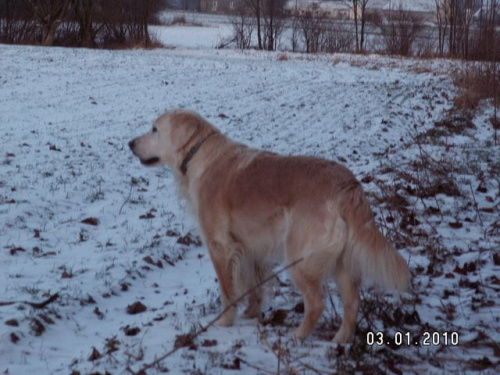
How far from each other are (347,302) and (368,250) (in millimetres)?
522

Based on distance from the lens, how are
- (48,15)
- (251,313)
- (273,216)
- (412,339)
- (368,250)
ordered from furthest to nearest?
1. (48,15)
2. (251,313)
3. (273,216)
4. (412,339)
5. (368,250)

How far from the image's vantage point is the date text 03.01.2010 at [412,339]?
181 inches

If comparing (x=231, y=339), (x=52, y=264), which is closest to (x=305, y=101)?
(x=52, y=264)

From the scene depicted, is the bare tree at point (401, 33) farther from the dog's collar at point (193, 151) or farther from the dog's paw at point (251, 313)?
the dog's paw at point (251, 313)

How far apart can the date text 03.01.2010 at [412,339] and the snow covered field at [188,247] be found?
2 cm

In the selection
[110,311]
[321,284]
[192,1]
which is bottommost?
[110,311]

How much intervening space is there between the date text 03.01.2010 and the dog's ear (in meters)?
2.10

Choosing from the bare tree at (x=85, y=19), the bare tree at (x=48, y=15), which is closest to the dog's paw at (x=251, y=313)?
the bare tree at (x=48, y=15)

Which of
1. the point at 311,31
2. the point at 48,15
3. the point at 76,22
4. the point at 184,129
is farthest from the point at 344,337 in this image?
the point at 311,31

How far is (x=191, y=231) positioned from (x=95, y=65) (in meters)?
18.7

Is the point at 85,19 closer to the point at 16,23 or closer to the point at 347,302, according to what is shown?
the point at 16,23

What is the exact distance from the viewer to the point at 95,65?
82.4 feet

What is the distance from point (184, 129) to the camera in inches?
222

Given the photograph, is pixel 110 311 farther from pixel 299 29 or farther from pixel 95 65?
pixel 299 29
